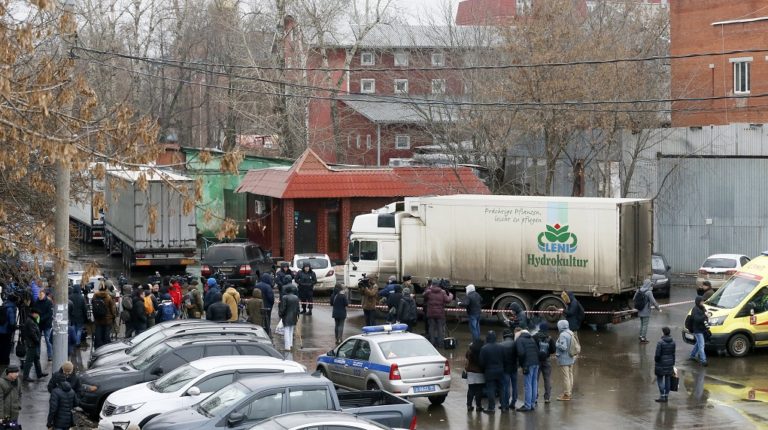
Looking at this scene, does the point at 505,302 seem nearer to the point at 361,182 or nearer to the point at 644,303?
the point at 644,303

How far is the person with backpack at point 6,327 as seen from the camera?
23.7 metres

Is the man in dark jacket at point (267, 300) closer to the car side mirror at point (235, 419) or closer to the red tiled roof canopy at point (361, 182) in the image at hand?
the car side mirror at point (235, 419)

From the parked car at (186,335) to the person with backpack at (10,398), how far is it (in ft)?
12.2

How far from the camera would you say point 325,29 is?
6091 cm

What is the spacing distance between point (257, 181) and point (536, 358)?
28808 millimetres

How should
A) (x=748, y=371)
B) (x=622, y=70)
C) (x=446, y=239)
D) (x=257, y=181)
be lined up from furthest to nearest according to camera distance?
(x=257, y=181)
(x=622, y=70)
(x=446, y=239)
(x=748, y=371)

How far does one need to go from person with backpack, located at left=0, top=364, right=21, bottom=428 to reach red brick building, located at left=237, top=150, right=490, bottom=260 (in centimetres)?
2586

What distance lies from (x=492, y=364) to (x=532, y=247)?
987cm

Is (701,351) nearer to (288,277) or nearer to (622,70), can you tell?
(288,277)

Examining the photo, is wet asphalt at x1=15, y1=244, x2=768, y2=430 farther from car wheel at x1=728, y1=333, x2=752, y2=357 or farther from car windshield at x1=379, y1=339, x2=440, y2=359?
car windshield at x1=379, y1=339, x2=440, y2=359

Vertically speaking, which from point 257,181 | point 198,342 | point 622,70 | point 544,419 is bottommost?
point 544,419

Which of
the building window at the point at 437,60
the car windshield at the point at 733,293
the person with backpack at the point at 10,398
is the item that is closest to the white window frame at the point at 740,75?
the building window at the point at 437,60

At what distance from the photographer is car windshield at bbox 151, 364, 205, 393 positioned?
17.0m

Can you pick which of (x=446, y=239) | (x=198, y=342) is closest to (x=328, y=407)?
(x=198, y=342)
